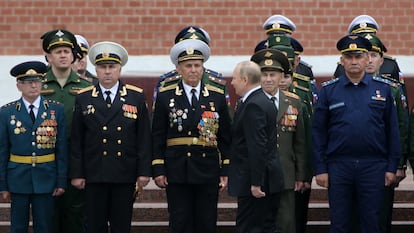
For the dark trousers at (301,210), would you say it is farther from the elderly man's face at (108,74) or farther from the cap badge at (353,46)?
Result: the elderly man's face at (108,74)

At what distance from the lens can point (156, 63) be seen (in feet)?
45.4

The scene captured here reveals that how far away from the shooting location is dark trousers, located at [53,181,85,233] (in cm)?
1016

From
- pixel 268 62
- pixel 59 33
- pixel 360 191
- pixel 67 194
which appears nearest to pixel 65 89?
pixel 59 33

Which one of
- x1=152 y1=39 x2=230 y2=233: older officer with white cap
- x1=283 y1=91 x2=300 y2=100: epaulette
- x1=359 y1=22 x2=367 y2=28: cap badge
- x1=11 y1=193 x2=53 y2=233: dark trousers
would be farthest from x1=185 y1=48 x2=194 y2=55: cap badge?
x1=359 y1=22 x2=367 y2=28: cap badge

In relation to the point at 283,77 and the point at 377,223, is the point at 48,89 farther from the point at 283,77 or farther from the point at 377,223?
the point at 377,223

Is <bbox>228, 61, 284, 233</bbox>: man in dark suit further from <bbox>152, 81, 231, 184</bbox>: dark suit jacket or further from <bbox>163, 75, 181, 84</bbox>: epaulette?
<bbox>163, 75, 181, 84</bbox>: epaulette

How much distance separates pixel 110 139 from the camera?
9.59m

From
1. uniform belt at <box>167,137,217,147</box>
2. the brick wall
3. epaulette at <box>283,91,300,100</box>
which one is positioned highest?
the brick wall

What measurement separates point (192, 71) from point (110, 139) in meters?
0.89

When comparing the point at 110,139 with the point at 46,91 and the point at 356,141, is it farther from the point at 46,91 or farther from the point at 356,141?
the point at 356,141

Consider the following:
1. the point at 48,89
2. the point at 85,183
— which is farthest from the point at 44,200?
the point at 48,89

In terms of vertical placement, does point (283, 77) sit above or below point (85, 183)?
above

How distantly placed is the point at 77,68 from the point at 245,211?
2814 mm

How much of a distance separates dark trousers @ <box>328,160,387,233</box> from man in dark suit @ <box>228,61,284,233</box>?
59 cm
